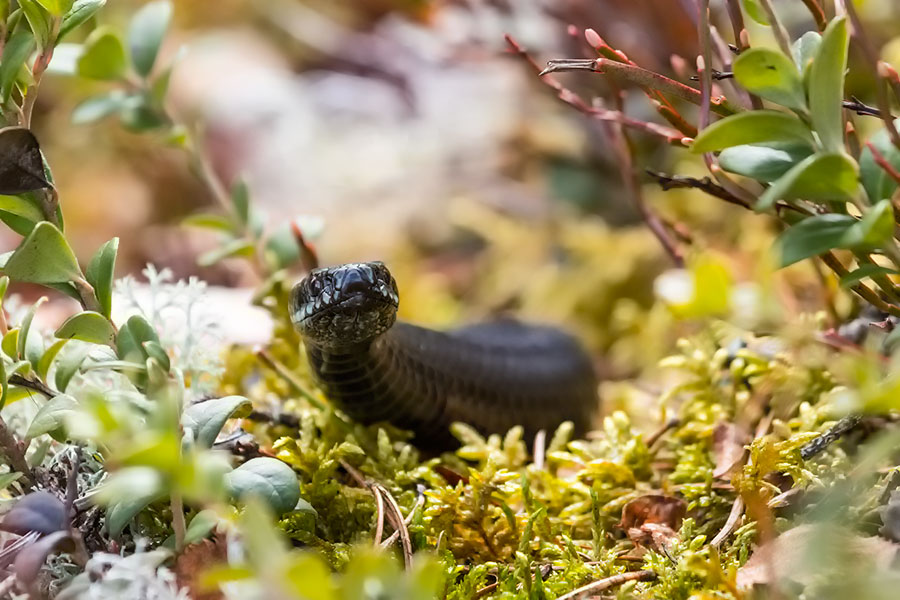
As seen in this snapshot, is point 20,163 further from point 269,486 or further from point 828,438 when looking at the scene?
point 828,438

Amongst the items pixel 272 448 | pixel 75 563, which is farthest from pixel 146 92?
pixel 75 563

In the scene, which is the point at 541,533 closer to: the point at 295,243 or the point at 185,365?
the point at 185,365

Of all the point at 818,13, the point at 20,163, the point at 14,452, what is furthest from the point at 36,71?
the point at 818,13

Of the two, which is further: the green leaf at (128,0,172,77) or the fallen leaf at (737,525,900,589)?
the green leaf at (128,0,172,77)

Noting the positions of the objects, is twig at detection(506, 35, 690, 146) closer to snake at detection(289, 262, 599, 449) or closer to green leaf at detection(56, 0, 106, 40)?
snake at detection(289, 262, 599, 449)

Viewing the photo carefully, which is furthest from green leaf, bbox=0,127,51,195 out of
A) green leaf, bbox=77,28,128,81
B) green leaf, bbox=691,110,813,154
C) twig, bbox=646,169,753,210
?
twig, bbox=646,169,753,210

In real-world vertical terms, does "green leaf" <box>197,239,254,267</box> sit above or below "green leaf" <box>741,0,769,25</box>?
below
